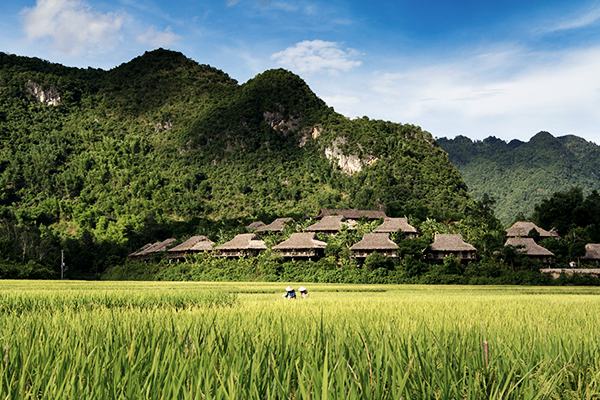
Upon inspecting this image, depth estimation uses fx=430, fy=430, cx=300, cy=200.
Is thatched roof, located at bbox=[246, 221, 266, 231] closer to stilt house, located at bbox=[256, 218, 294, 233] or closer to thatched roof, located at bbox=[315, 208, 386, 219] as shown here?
stilt house, located at bbox=[256, 218, 294, 233]

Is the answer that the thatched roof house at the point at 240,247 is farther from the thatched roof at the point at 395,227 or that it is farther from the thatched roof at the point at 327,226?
the thatched roof at the point at 395,227

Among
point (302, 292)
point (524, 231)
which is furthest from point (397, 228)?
point (302, 292)

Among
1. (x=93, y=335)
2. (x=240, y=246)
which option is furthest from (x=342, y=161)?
(x=93, y=335)

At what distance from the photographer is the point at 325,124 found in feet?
475

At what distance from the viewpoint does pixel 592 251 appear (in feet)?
165

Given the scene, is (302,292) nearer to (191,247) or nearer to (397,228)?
(397,228)

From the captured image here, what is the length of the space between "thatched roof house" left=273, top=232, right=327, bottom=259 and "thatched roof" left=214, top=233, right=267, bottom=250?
331 centimetres

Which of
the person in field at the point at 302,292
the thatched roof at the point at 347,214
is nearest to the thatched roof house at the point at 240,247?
the thatched roof at the point at 347,214

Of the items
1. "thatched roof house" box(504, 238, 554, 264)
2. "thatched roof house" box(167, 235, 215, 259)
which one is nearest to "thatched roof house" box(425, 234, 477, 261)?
"thatched roof house" box(504, 238, 554, 264)

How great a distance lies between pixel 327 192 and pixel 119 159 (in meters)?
69.6

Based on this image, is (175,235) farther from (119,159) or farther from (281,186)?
(119,159)

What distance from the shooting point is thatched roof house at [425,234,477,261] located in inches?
1814

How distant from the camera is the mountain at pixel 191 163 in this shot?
9606cm

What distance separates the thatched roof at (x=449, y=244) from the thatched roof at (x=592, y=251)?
15.0m
